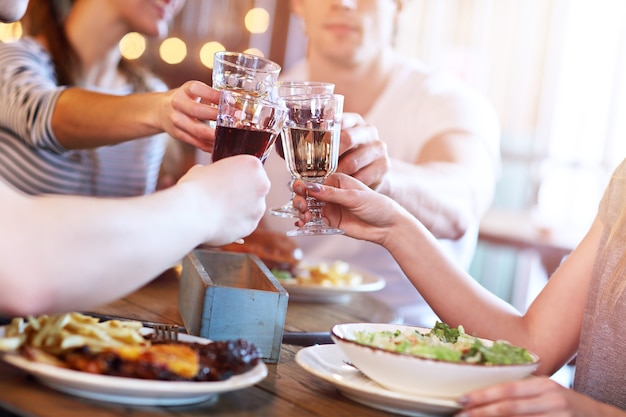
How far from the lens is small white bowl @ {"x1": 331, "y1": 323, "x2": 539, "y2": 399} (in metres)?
0.96

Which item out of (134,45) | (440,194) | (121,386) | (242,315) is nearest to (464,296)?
(242,315)

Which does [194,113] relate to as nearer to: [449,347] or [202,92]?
[202,92]

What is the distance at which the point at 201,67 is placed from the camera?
18.5 ft

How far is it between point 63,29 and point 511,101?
5.00 metres

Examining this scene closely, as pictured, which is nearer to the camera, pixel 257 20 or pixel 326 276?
pixel 326 276

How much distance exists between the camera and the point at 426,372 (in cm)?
97

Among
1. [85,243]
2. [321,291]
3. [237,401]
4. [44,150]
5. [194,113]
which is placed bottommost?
[321,291]

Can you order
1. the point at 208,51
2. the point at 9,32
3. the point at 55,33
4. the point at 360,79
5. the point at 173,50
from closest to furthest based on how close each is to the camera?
the point at 55,33 → the point at 360,79 → the point at 9,32 → the point at 208,51 → the point at 173,50

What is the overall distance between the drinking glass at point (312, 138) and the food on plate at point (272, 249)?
66 cm

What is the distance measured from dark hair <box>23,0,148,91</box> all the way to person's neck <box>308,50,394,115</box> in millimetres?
806

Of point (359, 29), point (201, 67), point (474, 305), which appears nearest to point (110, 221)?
point (474, 305)

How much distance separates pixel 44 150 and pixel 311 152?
1359 mm

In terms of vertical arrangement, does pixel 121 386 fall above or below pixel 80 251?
below

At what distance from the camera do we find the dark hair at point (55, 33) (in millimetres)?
2561
